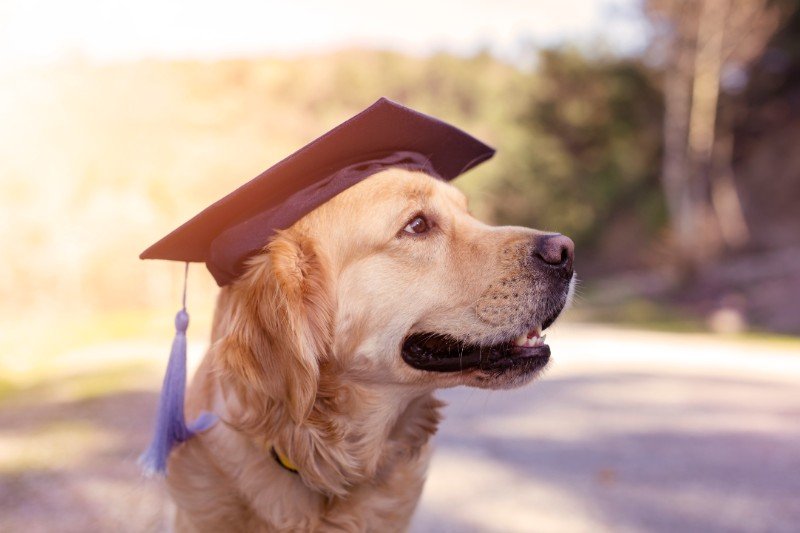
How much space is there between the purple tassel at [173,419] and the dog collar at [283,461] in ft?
0.81

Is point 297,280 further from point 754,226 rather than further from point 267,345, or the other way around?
point 754,226

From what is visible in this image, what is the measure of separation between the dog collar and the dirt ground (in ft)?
4.82

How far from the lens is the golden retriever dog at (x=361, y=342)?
230 centimetres

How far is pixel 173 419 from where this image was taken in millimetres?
2287

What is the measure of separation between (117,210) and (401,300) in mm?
10770

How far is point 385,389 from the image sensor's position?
2.46m

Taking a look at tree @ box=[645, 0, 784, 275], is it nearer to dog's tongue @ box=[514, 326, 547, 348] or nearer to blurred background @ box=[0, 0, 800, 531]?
blurred background @ box=[0, 0, 800, 531]

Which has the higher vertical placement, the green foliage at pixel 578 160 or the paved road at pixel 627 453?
the green foliage at pixel 578 160

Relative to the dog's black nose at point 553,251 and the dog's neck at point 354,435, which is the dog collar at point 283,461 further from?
the dog's black nose at point 553,251

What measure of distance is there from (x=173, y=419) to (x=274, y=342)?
0.42 metres

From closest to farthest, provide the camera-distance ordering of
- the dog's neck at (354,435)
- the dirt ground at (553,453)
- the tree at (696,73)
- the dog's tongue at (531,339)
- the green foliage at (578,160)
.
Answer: the dog's neck at (354,435)
the dog's tongue at (531,339)
the dirt ground at (553,453)
the tree at (696,73)
the green foliage at (578,160)

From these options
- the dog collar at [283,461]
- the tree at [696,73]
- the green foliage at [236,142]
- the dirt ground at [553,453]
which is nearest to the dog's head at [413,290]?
the dog collar at [283,461]

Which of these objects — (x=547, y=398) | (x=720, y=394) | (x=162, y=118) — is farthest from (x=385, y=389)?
(x=162, y=118)

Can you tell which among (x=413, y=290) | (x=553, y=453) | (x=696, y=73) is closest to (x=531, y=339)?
(x=413, y=290)
